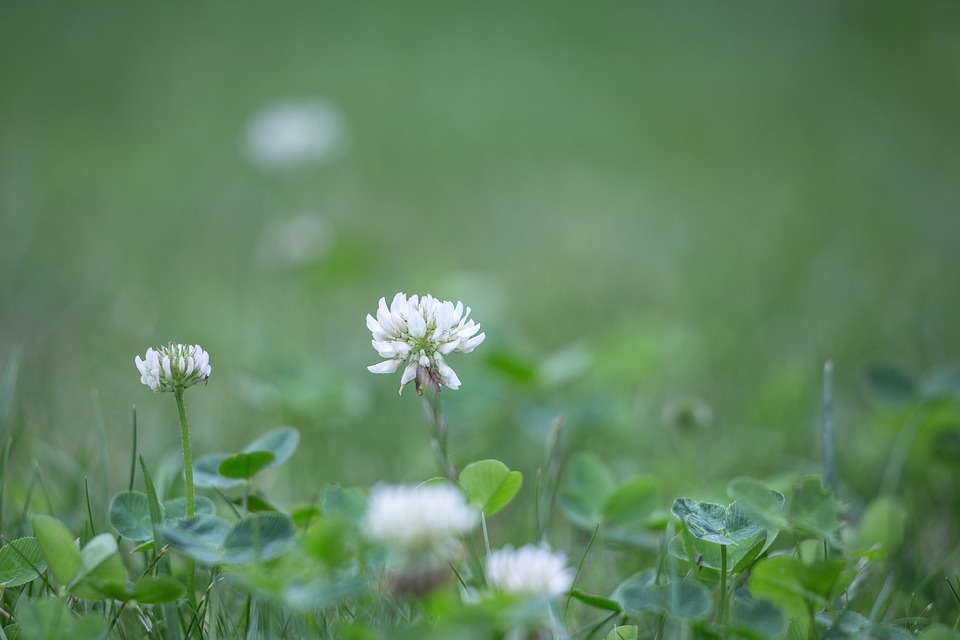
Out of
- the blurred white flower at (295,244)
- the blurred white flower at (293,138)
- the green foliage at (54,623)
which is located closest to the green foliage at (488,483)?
the green foliage at (54,623)

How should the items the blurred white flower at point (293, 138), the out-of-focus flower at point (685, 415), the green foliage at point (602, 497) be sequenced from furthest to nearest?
the blurred white flower at point (293, 138), the out-of-focus flower at point (685, 415), the green foliage at point (602, 497)

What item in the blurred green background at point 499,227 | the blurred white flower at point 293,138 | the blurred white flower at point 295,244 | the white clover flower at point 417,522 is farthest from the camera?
the blurred white flower at point 293,138

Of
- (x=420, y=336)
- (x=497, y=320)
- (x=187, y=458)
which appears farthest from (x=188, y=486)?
(x=497, y=320)

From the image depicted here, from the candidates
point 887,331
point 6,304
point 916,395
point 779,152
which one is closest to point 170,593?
point 916,395

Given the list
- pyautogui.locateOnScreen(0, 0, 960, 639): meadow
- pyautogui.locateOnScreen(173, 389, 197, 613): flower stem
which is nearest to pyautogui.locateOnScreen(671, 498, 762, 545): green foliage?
pyautogui.locateOnScreen(0, 0, 960, 639): meadow

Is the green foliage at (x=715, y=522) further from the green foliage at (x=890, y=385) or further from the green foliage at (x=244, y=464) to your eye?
the green foliage at (x=890, y=385)

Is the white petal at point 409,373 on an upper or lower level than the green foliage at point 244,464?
upper

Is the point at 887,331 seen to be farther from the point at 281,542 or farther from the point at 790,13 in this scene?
the point at 790,13
